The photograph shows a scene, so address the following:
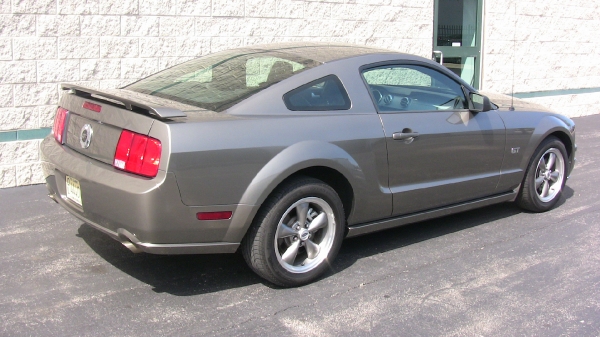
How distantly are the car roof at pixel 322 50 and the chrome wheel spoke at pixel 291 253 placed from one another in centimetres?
135

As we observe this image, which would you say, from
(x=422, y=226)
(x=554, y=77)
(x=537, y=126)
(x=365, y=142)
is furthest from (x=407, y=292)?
(x=554, y=77)

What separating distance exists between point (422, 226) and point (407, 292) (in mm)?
1545

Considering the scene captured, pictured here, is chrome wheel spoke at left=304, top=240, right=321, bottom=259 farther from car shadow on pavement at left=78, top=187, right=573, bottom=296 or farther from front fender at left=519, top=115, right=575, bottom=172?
front fender at left=519, top=115, right=575, bottom=172

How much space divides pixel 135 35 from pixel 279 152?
12.7ft

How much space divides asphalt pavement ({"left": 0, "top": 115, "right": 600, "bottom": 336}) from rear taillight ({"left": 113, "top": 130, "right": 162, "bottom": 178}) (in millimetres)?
843

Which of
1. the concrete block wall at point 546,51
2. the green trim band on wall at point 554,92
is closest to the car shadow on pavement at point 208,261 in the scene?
the concrete block wall at point 546,51

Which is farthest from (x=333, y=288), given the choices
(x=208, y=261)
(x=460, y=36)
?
(x=460, y=36)

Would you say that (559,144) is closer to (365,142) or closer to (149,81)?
(365,142)

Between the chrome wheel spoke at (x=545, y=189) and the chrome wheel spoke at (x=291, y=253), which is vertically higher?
the chrome wheel spoke at (x=291, y=253)

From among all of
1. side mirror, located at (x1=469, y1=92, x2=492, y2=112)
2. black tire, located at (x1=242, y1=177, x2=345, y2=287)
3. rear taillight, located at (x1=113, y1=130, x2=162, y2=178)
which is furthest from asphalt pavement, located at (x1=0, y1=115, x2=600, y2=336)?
side mirror, located at (x1=469, y1=92, x2=492, y2=112)

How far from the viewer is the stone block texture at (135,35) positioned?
267 inches

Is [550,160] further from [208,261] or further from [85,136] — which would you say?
[85,136]

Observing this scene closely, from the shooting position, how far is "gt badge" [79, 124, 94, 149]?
4332 millimetres

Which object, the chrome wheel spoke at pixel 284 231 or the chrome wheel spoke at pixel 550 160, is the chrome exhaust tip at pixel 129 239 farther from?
the chrome wheel spoke at pixel 550 160
